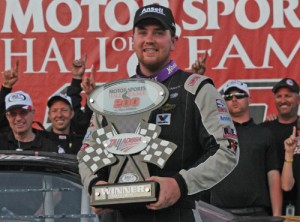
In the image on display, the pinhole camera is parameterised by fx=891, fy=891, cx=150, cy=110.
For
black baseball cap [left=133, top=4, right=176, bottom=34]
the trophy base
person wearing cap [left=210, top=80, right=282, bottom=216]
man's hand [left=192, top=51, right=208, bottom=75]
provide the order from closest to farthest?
1. the trophy base
2. black baseball cap [left=133, top=4, right=176, bottom=34]
3. person wearing cap [left=210, top=80, right=282, bottom=216]
4. man's hand [left=192, top=51, right=208, bottom=75]

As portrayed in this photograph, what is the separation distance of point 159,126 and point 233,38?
4.35 meters

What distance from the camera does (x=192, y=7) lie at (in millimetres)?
7816

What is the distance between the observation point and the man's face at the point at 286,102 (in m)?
7.20

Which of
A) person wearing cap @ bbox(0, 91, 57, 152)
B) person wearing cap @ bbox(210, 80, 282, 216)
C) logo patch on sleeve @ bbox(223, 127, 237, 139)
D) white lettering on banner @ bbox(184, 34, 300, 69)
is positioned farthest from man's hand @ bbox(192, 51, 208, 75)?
logo patch on sleeve @ bbox(223, 127, 237, 139)

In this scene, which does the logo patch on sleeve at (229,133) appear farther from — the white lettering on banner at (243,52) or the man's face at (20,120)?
the white lettering on banner at (243,52)

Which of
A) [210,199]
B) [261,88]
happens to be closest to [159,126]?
[210,199]

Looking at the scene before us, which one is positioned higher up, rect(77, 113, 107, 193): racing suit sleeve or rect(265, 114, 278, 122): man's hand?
rect(265, 114, 278, 122): man's hand

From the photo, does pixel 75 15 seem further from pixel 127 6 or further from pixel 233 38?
pixel 233 38

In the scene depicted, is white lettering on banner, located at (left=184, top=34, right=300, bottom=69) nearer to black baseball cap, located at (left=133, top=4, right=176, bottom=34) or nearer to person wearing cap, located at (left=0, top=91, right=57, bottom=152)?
person wearing cap, located at (left=0, top=91, right=57, bottom=152)

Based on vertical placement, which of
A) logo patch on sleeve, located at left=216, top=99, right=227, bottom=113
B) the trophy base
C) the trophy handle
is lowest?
the trophy base

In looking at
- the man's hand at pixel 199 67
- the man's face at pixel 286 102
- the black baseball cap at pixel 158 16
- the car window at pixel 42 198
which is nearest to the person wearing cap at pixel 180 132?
the black baseball cap at pixel 158 16

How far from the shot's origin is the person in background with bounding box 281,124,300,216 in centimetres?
677

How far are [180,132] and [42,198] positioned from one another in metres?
0.80

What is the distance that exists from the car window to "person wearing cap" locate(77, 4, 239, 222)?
0.31 metres
